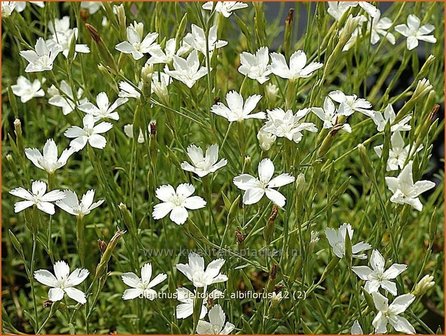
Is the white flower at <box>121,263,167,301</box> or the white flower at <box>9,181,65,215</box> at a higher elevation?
the white flower at <box>9,181,65,215</box>

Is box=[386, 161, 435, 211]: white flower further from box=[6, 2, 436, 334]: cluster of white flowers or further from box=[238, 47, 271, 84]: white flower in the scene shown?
box=[238, 47, 271, 84]: white flower

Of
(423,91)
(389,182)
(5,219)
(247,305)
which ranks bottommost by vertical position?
(247,305)

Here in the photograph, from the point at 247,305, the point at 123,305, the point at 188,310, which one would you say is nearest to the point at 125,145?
the point at 123,305

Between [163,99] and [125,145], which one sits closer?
[163,99]

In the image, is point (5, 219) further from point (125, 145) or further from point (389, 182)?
point (389, 182)

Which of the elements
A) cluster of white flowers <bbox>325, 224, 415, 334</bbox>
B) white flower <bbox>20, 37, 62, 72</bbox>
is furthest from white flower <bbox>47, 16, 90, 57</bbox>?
cluster of white flowers <bbox>325, 224, 415, 334</bbox>
